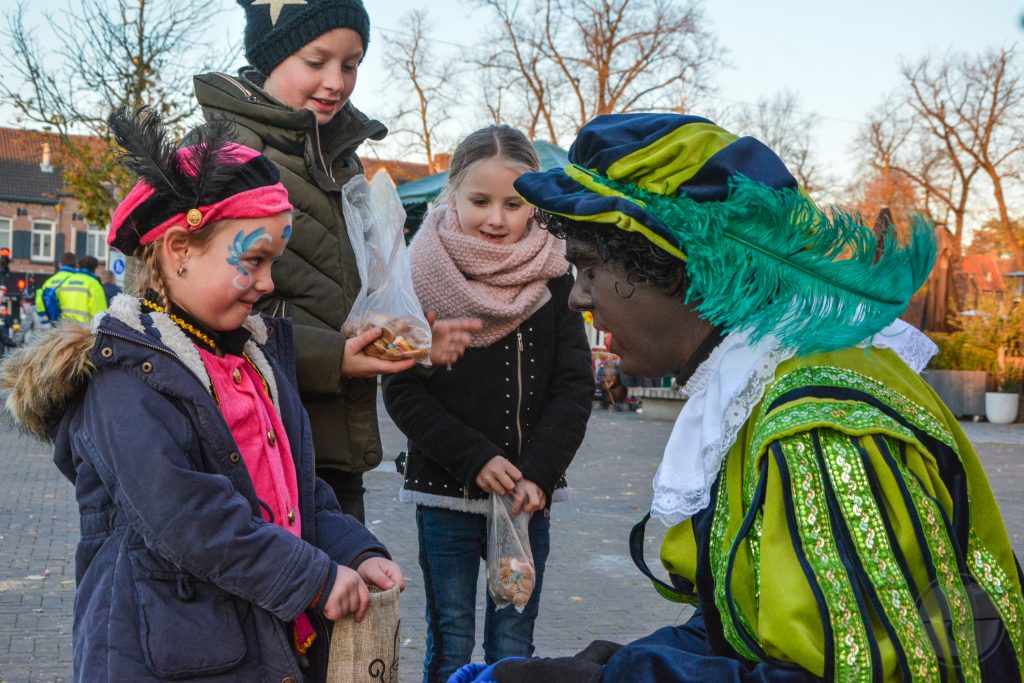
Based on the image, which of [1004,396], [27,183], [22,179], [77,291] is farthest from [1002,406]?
[22,179]

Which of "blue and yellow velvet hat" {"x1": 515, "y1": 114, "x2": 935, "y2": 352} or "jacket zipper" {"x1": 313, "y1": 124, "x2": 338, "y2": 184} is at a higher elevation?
"jacket zipper" {"x1": 313, "y1": 124, "x2": 338, "y2": 184}

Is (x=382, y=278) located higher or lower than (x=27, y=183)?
lower

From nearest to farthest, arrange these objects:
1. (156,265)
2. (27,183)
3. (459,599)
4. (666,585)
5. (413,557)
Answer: (666,585) < (156,265) < (459,599) < (413,557) < (27,183)

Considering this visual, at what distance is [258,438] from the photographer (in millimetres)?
2266

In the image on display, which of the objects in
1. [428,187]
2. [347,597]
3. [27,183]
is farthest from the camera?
[27,183]

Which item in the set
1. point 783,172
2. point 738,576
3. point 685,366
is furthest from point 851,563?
point 783,172

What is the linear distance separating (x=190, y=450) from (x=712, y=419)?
3.47 ft

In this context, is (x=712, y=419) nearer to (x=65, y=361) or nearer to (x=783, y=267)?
(x=783, y=267)

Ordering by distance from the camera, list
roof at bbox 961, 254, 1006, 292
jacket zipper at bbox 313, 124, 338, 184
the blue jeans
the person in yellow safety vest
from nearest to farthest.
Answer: jacket zipper at bbox 313, 124, 338, 184, the blue jeans, the person in yellow safety vest, roof at bbox 961, 254, 1006, 292

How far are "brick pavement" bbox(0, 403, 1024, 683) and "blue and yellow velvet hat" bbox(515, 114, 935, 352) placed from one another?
158cm

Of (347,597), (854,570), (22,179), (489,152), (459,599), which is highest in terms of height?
(22,179)

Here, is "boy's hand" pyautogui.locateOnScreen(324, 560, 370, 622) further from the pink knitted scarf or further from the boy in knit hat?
the pink knitted scarf

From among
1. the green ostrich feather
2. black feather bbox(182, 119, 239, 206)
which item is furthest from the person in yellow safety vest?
the green ostrich feather

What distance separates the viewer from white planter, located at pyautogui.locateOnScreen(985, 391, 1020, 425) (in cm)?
1691
